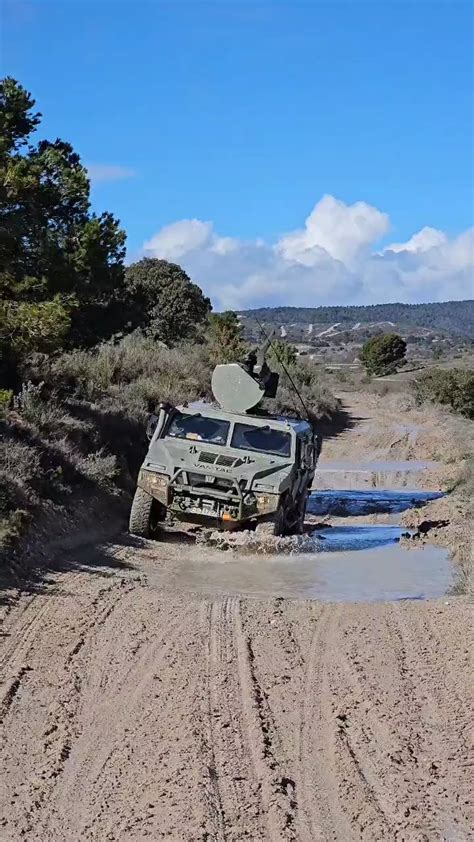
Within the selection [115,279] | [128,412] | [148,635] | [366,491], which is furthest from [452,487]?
[148,635]

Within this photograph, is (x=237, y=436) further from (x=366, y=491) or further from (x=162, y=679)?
(x=366, y=491)

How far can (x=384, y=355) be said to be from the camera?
7894 centimetres

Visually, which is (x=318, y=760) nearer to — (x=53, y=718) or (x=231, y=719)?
(x=231, y=719)

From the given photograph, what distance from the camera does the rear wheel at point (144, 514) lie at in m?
13.0

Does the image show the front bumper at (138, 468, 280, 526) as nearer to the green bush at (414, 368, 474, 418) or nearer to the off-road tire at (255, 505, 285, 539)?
the off-road tire at (255, 505, 285, 539)

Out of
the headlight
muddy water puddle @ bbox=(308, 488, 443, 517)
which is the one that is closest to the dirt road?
the headlight

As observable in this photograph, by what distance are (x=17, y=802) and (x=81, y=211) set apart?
19.0 meters

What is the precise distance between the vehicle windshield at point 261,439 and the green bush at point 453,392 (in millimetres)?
33483

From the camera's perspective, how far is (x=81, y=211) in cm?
2238

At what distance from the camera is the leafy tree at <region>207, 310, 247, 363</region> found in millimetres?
31839

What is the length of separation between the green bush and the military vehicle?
1295 inches

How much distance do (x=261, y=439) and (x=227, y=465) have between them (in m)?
0.89

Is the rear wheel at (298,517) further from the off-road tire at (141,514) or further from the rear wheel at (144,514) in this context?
the off-road tire at (141,514)

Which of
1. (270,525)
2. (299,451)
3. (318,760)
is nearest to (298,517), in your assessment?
(299,451)
